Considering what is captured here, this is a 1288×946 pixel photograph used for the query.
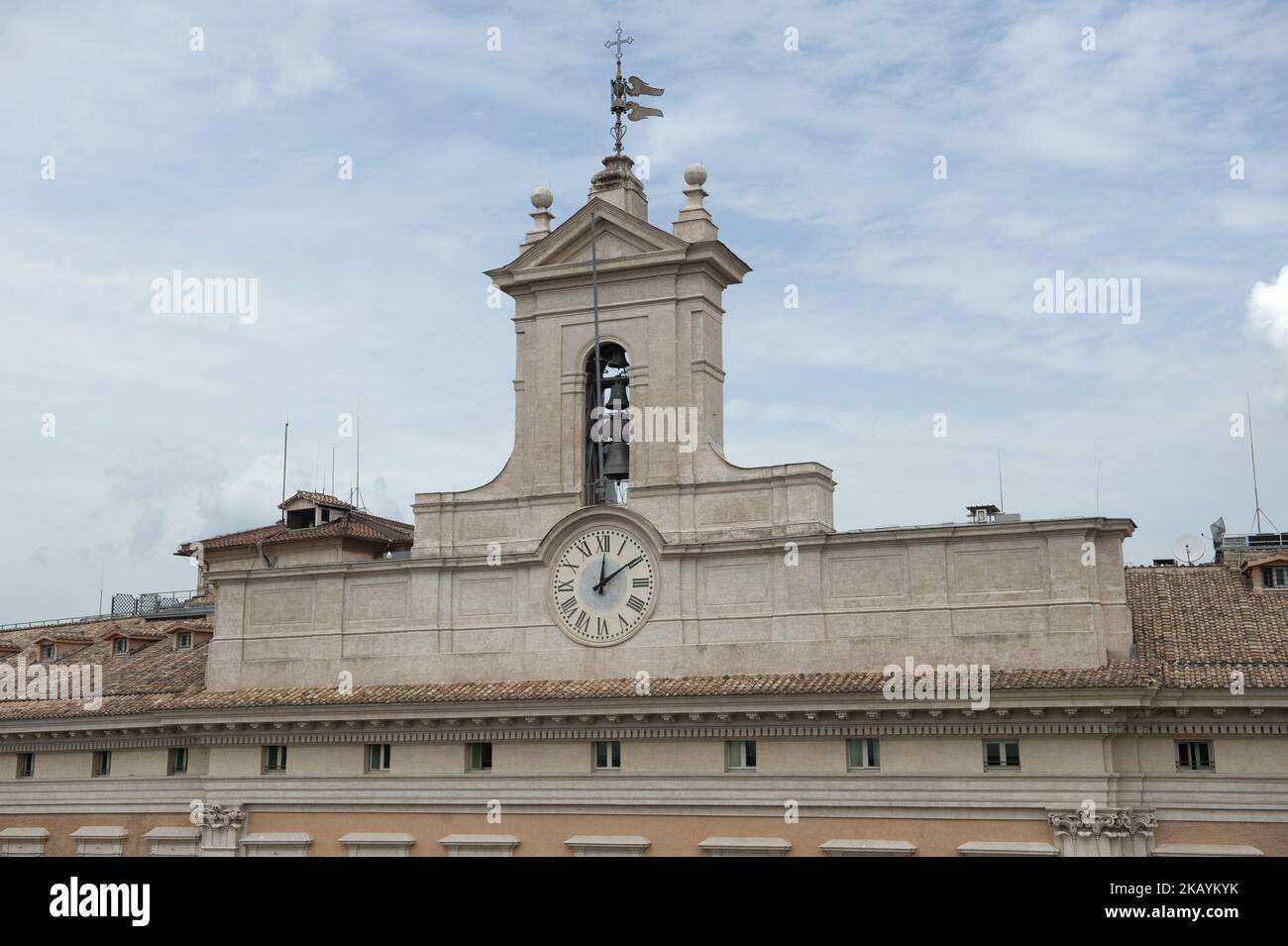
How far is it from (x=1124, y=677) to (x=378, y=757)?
15323 millimetres

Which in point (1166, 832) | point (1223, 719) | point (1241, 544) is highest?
point (1241, 544)

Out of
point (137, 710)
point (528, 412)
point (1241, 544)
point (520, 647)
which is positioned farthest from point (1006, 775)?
point (137, 710)

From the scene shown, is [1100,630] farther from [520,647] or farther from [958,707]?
[520,647]

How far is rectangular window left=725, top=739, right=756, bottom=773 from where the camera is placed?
28469mm

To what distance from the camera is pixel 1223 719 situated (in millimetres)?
25734

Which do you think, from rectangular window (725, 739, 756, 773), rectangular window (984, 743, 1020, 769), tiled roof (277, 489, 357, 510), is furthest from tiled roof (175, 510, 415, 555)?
rectangular window (984, 743, 1020, 769)

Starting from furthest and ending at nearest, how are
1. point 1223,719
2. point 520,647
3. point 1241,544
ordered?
point 1241,544 → point 520,647 → point 1223,719

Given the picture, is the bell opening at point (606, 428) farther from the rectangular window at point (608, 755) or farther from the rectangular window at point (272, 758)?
the rectangular window at point (272, 758)

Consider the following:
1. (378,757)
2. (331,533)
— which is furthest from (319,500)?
(378,757)

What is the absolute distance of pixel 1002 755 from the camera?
2669 centimetres

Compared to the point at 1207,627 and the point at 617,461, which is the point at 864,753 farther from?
the point at 617,461

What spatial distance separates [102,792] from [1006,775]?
20.6 m

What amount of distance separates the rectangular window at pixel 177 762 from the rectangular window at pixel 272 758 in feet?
8.15
